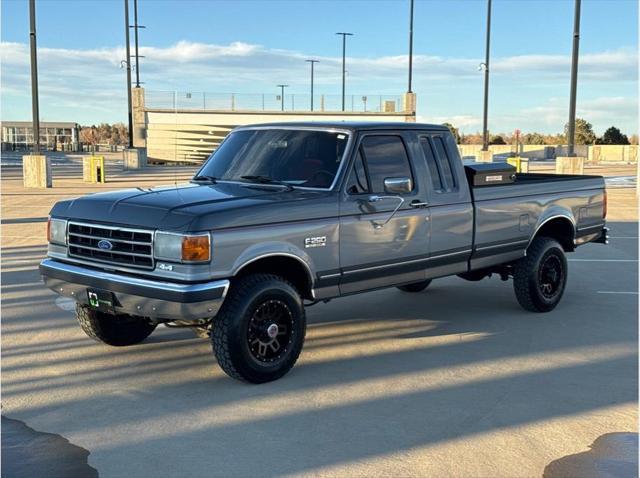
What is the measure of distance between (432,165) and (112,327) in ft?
10.9

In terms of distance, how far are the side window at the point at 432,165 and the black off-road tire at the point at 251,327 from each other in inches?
77.5

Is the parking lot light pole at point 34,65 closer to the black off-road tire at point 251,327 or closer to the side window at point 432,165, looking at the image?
the side window at point 432,165

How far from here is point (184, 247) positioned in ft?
16.7

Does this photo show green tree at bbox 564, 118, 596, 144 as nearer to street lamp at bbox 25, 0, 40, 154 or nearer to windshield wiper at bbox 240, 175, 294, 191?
street lamp at bbox 25, 0, 40, 154

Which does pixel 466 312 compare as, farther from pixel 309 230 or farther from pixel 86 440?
pixel 86 440

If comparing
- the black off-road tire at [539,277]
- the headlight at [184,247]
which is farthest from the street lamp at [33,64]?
the headlight at [184,247]

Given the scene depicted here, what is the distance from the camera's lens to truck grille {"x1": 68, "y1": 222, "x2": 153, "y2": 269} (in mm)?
5301

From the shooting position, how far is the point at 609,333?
726 centimetres

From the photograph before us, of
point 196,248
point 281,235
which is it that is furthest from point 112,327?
point 281,235

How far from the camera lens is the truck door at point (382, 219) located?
6.14 meters

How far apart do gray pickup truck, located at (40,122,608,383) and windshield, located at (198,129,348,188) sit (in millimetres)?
13

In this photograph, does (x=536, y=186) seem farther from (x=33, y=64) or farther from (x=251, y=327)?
(x=33, y=64)

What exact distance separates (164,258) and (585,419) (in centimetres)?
312

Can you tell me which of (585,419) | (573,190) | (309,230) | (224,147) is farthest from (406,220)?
(573,190)
